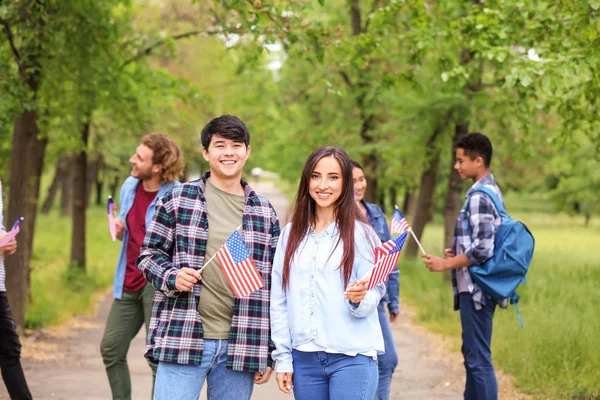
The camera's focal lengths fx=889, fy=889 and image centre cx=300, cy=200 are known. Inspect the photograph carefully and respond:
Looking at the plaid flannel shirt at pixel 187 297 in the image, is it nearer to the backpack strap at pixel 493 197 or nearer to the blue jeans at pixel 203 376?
the blue jeans at pixel 203 376

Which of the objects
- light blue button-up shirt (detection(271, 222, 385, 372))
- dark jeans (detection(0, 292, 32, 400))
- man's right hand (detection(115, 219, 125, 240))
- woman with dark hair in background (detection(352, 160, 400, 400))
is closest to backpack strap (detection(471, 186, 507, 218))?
woman with dark hair in background (detection(352, 160, 400, 400))

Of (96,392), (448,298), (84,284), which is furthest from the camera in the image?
(84,284)

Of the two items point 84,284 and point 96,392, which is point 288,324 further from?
point 84,284

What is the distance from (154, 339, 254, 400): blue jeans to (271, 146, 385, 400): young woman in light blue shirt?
0.25m

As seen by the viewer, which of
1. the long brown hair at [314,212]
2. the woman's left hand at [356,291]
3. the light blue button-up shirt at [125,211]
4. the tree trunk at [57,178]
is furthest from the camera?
the tree trunk at [57,178]

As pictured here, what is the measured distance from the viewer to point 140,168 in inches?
251

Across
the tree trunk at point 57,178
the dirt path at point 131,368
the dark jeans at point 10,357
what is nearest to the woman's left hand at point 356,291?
the dark jeans at point 10,357

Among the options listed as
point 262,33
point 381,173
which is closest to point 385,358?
point 262,33

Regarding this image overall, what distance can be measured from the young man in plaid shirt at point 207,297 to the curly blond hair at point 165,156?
2.05m

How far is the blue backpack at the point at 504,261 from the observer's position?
6.15 meters

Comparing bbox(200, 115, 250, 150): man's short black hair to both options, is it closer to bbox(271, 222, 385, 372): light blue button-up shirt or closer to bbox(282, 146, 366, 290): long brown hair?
bbox(282, 146, 366, 290): long brown hair

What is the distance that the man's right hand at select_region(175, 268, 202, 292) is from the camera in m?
4.00

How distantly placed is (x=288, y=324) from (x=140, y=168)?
2.55 metres

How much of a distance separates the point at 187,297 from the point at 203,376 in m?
0.42
